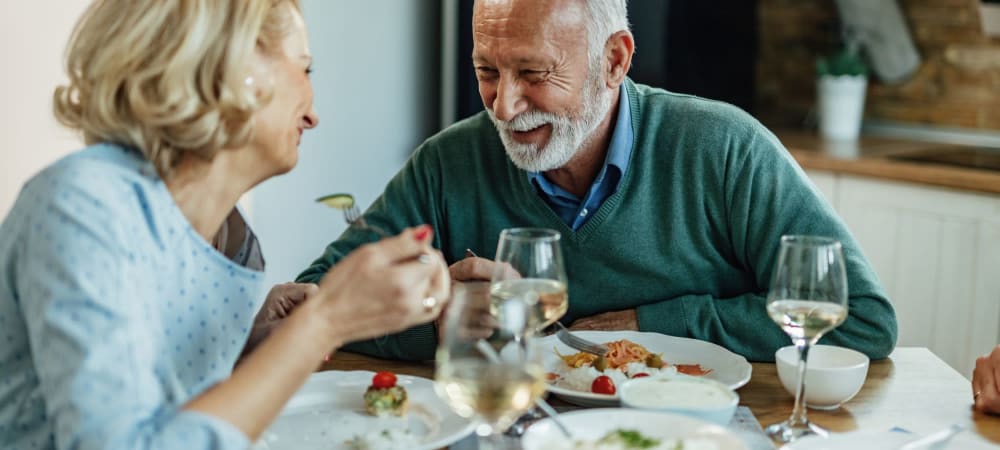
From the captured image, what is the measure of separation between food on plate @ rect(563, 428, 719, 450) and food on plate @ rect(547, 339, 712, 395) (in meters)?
0.23

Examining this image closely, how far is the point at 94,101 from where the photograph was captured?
1280 millimetres

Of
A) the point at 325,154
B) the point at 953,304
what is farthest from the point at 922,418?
the point at 325,154

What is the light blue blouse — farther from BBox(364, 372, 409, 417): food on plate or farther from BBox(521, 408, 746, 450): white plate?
BBox(521, 408, 746, 450): white plate

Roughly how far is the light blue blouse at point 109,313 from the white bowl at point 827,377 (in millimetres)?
733

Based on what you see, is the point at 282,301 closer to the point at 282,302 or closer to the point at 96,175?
the point at 282,302

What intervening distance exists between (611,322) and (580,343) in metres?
0.20

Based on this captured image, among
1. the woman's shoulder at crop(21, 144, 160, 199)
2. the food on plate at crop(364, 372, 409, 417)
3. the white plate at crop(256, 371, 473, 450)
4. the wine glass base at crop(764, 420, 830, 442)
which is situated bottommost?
the wine glass base at crop(764, 420, 830, 442)

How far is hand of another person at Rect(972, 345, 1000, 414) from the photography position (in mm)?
1484

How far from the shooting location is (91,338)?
1.12 metres

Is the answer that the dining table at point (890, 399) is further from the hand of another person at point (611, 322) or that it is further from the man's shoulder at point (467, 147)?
the man's shoulder at point (467, 147)

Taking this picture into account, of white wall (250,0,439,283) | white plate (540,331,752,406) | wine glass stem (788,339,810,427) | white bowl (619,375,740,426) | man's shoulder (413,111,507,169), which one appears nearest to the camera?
white bowl (619,375,740,426)

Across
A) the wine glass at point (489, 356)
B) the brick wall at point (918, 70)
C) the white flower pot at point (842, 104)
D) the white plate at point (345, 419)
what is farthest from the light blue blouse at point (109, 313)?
the brick wall at point (918, 70)

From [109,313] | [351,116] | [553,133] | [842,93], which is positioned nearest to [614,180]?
[553,133]

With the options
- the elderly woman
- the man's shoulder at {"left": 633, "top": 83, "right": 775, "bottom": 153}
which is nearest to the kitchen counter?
the man's shoulder at {"left": 633, "top": 83, "right": 775, "bottom": 153}
